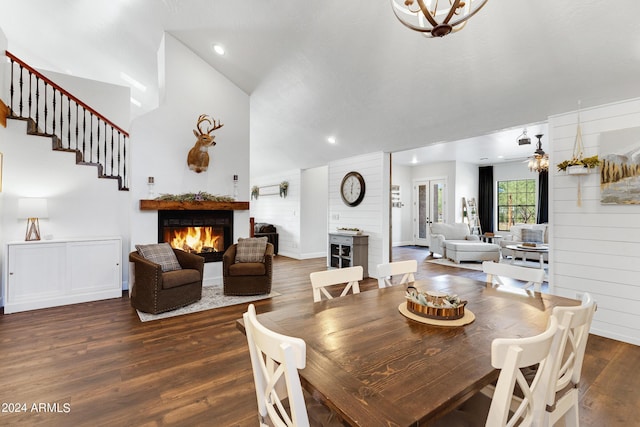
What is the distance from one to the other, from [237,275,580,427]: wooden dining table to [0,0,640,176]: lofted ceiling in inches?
90.4

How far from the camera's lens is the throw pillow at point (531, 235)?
695cm

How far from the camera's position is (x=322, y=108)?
489 cm

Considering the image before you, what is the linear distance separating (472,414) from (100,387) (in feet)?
8.22

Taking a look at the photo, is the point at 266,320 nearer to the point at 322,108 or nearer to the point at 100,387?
the point at 100,387

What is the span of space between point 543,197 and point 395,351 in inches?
376

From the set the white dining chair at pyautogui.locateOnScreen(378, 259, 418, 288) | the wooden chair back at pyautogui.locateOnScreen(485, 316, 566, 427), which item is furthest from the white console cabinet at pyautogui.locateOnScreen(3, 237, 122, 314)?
the wooden chair back at pyautogui.locateOnScreen(485, 316, 566, 427)

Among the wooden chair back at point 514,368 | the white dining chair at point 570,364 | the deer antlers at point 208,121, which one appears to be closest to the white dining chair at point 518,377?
the wooden chair back at point 514,368

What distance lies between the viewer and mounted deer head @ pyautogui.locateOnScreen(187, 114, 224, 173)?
182 inches

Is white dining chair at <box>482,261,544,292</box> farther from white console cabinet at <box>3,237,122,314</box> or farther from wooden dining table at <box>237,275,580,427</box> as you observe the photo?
white console cabinet at <box>3,237,122,314</box>

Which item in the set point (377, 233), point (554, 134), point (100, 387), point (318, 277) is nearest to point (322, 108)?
point (377, 233)

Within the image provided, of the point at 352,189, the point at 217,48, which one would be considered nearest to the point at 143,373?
the point at 217,48

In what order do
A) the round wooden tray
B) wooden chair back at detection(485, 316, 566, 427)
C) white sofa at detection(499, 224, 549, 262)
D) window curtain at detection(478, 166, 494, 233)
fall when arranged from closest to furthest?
wooden chair back at detection(485, 316, 566, 427) < the round wooden tray < white sofa at detection(499, 224, 549, 262) < window curtain at detection(478, 166, 494, 233)

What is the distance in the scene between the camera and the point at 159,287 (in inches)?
143

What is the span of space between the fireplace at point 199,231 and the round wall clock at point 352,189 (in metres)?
2.48
